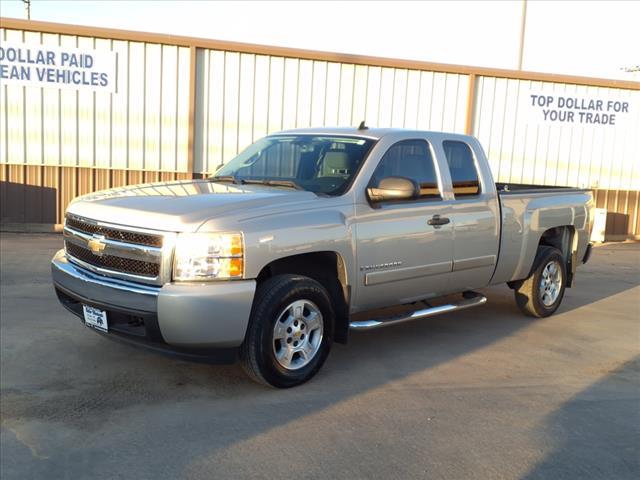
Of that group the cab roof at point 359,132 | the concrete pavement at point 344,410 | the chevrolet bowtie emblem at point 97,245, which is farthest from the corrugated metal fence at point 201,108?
the chevrolet bowtie emblem at point 97,245

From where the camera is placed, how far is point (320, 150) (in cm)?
549

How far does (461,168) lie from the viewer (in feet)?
19.7

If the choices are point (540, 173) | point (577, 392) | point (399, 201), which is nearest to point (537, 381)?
point (577, 392)

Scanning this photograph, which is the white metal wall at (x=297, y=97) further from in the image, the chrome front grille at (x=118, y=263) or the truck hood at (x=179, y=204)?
the chrome front grille at (x=118, y=263)

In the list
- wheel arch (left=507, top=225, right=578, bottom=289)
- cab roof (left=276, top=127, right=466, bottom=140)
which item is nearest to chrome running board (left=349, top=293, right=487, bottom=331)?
wheel arch (left=507, top=225, right=578, bottom=289)

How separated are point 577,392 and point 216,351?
276cm

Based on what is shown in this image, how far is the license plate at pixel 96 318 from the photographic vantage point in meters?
4.33

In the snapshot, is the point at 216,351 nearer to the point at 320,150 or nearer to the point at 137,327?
the point at 137,327

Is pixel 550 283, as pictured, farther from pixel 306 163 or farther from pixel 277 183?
pixel 277 183

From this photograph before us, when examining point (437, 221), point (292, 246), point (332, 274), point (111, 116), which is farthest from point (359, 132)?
point (111, 116)

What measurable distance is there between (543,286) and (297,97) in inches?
290

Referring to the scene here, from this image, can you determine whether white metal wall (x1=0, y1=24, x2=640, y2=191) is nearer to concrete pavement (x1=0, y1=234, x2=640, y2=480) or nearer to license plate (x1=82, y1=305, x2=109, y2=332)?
concrete pavement (x1=0, y1=234, x2=640, y2=480)

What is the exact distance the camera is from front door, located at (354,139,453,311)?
5008mm

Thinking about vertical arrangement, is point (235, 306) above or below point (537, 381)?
above
